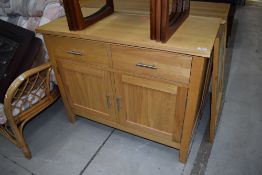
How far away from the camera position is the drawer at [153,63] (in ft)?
3.27

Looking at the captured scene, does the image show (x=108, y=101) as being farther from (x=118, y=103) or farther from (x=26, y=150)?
(x=26, y=150)

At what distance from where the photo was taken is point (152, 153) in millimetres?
1494

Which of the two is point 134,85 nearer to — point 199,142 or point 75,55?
point 75,55

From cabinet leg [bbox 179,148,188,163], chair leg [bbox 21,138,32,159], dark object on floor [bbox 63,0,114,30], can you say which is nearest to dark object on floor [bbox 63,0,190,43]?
dark object on floor [bbox 63,0,114,30]

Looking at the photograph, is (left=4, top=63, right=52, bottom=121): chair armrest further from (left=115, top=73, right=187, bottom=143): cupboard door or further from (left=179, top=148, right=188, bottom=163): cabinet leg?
(left=179, top=148, right=188, bottom=163): cabinet leg

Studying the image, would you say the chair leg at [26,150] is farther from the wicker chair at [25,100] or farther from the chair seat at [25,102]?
the chair seat at [25,102]

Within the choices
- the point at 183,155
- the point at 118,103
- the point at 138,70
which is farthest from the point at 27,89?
the point at 183,155

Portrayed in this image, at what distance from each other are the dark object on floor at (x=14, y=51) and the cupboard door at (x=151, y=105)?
2.25 feet

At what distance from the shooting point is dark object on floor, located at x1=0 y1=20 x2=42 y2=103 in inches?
53.8

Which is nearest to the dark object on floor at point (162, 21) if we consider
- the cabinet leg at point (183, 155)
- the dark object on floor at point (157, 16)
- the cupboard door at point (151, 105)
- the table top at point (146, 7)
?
the dark object on floor at point (157, 16)

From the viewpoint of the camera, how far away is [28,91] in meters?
1.43

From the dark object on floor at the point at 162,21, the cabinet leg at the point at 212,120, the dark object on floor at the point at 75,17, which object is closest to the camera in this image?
the dark object on floor at the point at 162,21

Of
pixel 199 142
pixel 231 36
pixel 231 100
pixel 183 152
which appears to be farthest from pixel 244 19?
pixel 183 152

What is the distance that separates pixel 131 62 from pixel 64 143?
91 cm
